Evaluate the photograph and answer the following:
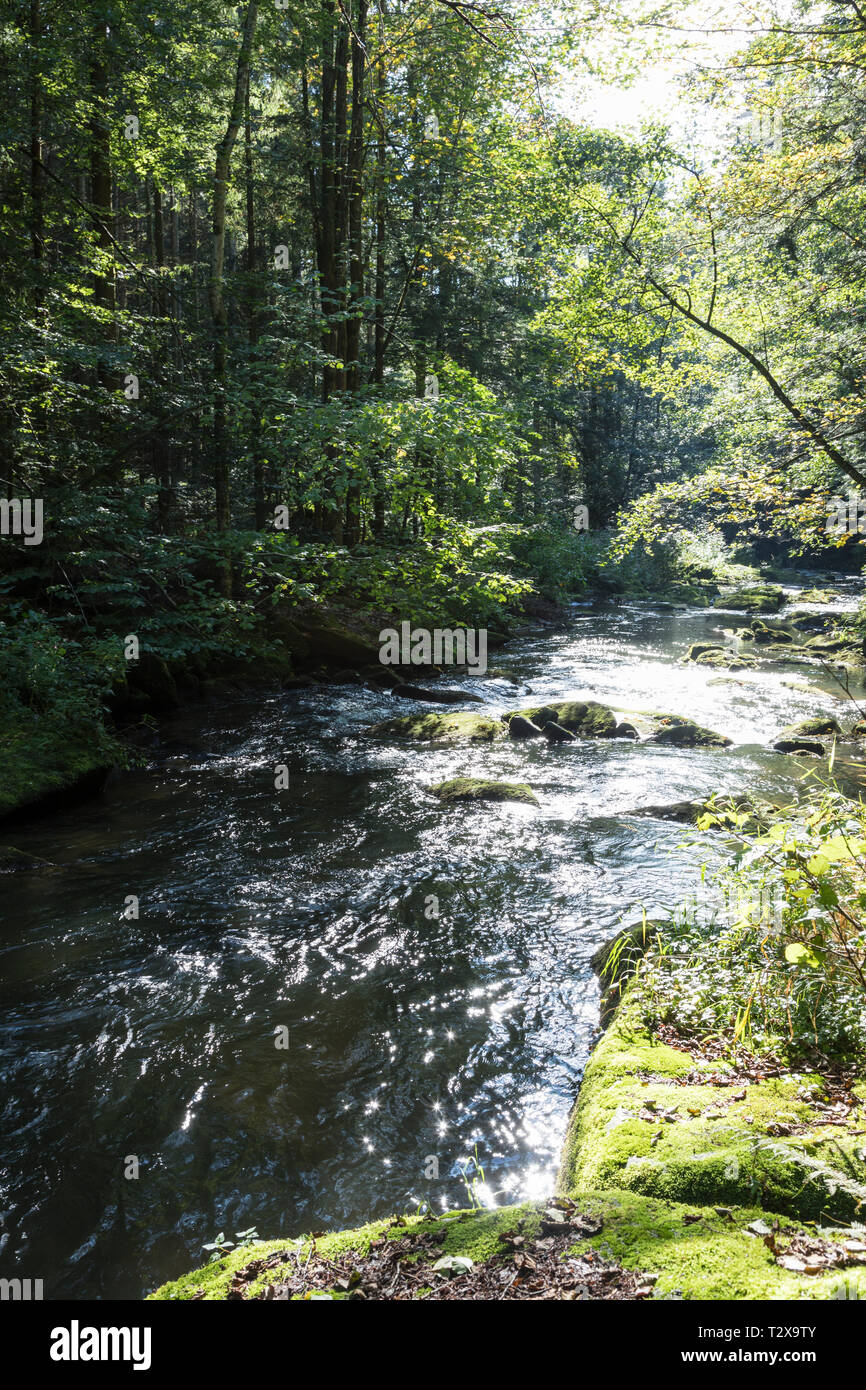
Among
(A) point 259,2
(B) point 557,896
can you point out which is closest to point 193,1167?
(B) point 557,896

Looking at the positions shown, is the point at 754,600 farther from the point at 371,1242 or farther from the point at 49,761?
the point at 371,1242

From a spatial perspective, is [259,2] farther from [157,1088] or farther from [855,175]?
[157,1088]

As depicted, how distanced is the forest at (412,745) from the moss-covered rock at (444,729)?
0.11 metres

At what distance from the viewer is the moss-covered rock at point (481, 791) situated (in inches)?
378

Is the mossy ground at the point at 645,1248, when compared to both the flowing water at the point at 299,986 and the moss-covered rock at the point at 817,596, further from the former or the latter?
the moss-covered rock at the point at 817,596

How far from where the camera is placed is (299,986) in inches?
221

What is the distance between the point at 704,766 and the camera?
35.9ft

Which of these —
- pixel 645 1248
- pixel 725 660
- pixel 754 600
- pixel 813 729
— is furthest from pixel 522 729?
pixel 754 600

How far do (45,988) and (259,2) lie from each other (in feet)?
45.3

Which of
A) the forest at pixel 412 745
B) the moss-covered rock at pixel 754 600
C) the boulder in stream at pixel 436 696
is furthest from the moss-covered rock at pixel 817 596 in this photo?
the boulder in stream at pixel 436 696

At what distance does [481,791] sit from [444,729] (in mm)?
2885

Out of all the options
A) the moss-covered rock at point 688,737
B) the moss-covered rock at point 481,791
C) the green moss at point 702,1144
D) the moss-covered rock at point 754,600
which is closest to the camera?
the green moss at point 702,1144

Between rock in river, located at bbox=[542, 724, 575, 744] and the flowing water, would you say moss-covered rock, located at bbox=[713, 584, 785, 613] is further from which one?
the flowing water

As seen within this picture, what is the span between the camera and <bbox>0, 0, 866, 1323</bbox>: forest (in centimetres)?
327
